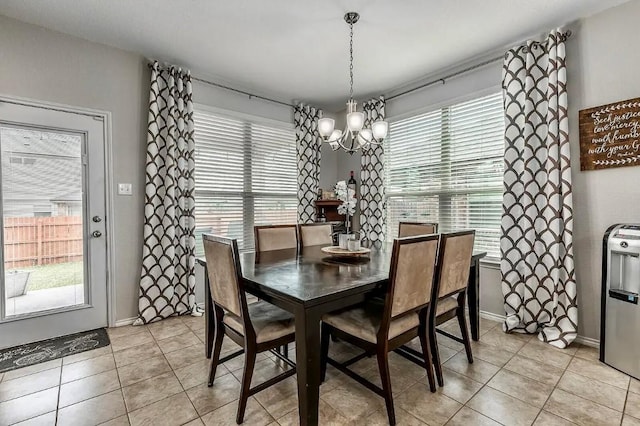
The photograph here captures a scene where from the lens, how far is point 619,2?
2307 millimetres

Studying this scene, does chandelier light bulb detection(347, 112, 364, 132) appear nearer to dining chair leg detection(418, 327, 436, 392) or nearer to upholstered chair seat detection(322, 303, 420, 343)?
upholstered chair seat detection(322, 303, 420, 343)

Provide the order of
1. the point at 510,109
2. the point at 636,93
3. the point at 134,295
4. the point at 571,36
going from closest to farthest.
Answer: the point at 636,93, the point at 571,36, the point at 510,109, the point at 134,295

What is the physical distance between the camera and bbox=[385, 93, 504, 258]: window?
312 centimetres

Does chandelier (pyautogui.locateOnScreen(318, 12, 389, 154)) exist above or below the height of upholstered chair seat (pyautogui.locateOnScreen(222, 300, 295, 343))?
above

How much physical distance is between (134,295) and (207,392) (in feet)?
5.37

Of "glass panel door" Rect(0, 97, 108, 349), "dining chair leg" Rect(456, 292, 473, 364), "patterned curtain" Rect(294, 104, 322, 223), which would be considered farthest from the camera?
"patterned curtain" Rect(294, 104, 322, 223)

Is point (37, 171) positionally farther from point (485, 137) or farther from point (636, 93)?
point (636, 93)

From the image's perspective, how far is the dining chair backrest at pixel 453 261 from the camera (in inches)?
76.1

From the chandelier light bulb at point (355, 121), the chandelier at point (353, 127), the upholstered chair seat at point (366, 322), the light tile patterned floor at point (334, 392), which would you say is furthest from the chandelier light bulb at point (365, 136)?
the light tile patterned floor at point (334, 392)

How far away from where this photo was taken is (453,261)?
2029 mm

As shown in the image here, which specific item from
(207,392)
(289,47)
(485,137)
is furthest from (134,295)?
(485,137)

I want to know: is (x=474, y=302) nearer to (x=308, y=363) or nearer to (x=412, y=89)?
(x=308, y=363)

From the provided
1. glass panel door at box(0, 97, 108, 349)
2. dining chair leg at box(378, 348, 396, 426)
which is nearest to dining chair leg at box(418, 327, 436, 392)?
dining chair leg at box(378, 348, 396, 426)

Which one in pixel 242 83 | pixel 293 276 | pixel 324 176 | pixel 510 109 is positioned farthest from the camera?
pixel 324 176
